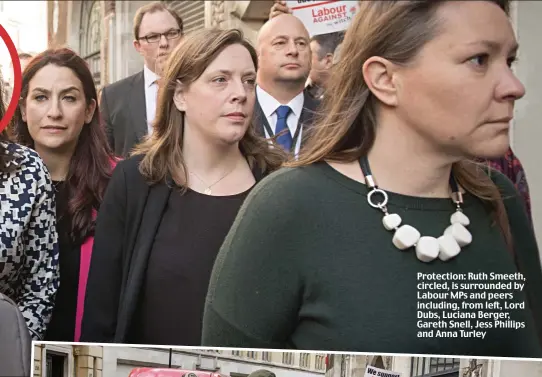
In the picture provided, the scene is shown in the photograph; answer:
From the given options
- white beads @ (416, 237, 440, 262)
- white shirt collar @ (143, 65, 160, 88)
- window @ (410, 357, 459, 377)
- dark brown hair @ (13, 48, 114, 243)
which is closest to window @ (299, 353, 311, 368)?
window @ (410, 357, 459, 377)

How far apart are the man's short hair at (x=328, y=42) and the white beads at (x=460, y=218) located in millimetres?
519

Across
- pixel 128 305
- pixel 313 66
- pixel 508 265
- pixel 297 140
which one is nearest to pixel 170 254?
pixel 128 305

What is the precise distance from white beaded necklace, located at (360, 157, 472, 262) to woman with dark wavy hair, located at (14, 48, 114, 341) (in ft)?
2.45

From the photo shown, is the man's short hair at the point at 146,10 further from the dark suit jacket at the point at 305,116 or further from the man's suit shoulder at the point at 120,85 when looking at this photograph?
the dark suit jacket at the point at 305,116

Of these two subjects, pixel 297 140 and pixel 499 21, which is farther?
pixel 297 140

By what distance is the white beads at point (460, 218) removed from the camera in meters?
2.35

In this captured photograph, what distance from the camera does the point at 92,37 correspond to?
8.65ft

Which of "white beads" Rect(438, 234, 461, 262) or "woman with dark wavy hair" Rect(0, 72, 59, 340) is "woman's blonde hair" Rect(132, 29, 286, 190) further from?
"white beads" Rect(438, 234, 461, 262)

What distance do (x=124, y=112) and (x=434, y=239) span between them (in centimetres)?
91

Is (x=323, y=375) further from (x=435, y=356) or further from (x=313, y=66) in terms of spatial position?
(x=313, y=66)

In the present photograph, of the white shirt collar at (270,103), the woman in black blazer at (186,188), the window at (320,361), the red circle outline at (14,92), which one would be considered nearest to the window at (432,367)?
the window at (320,361)

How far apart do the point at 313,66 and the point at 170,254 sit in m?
0.62

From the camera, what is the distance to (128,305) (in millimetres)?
2500

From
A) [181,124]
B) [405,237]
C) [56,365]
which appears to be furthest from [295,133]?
[56,365]
